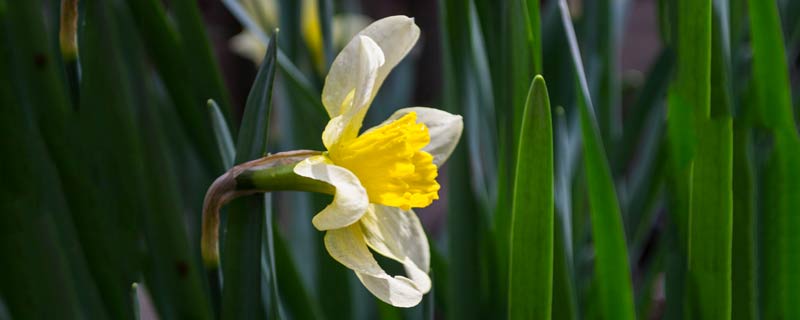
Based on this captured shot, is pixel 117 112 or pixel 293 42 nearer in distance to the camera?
pixel 117 112

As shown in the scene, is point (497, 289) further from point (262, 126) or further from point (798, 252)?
point (262, 126)

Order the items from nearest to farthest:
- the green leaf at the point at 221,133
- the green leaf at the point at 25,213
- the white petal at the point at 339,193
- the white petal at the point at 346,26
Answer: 1. the white petal at the point at 339,193
2. the green leaf at the point at 221,133
3. the green leaf at the point at 25,213
4. the white petal at the point at 346,26

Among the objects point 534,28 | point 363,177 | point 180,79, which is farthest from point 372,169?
point 180,79

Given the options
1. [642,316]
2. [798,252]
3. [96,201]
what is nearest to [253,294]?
[96,201]

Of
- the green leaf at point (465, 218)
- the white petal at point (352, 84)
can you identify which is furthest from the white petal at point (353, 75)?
the green leaf at point (465, 218)

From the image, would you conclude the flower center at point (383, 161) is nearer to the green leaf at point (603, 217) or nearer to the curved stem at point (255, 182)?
the curved stem at point (255, 182)

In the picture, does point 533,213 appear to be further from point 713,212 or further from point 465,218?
point 465,218

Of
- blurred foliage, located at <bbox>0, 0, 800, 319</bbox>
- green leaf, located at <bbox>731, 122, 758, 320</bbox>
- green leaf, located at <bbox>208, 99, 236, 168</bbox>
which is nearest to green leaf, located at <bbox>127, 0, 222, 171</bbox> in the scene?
blurred foliage, located at <bbox>0, 0, 800, 319</bbox>

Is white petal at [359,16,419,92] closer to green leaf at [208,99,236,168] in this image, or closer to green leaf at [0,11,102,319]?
green leaf at [208,99,236,168]
